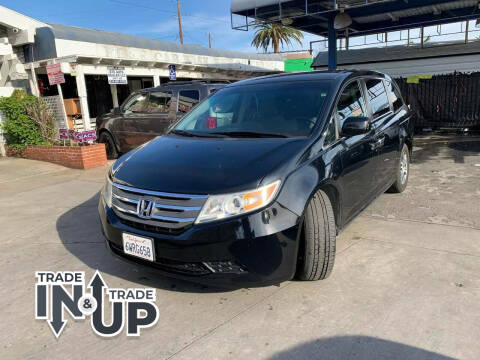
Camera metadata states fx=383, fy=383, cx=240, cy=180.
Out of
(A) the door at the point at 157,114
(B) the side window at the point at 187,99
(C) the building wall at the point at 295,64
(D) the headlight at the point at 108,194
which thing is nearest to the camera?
(D) the headlight at the point at 108,194

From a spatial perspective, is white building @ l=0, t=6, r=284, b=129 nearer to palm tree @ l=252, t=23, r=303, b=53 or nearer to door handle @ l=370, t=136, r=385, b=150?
door handle @ l=370, t=136, r=385, b=150

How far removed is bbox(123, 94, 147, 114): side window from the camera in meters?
8.51

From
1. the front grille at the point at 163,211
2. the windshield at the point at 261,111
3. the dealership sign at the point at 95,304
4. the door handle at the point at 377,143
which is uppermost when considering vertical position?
the windshield at the point at 261,111

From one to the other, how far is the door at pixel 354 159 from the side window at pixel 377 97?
0.91 feet

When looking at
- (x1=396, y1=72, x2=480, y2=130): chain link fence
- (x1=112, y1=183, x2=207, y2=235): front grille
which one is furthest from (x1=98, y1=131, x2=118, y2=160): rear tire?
(x1=396, y1=72, x2=480, y2=130): chain link fence

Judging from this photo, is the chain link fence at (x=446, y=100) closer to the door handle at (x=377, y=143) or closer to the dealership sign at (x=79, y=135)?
the door handle at (x=377, y=143)

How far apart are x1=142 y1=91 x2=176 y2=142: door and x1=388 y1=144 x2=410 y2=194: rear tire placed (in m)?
4.49

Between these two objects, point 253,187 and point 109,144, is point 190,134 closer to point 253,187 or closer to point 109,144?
point 253,187

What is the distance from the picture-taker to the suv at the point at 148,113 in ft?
25.0

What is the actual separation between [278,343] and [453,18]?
16.5 m

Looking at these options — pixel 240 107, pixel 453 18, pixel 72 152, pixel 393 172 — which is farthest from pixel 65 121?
pixel 453 18

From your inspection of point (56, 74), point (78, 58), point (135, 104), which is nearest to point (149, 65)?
point (78, 58)

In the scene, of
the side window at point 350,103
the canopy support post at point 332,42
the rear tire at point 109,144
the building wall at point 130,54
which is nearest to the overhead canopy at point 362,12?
the canopy support post at point 332,42

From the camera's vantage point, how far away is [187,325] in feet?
8.75
